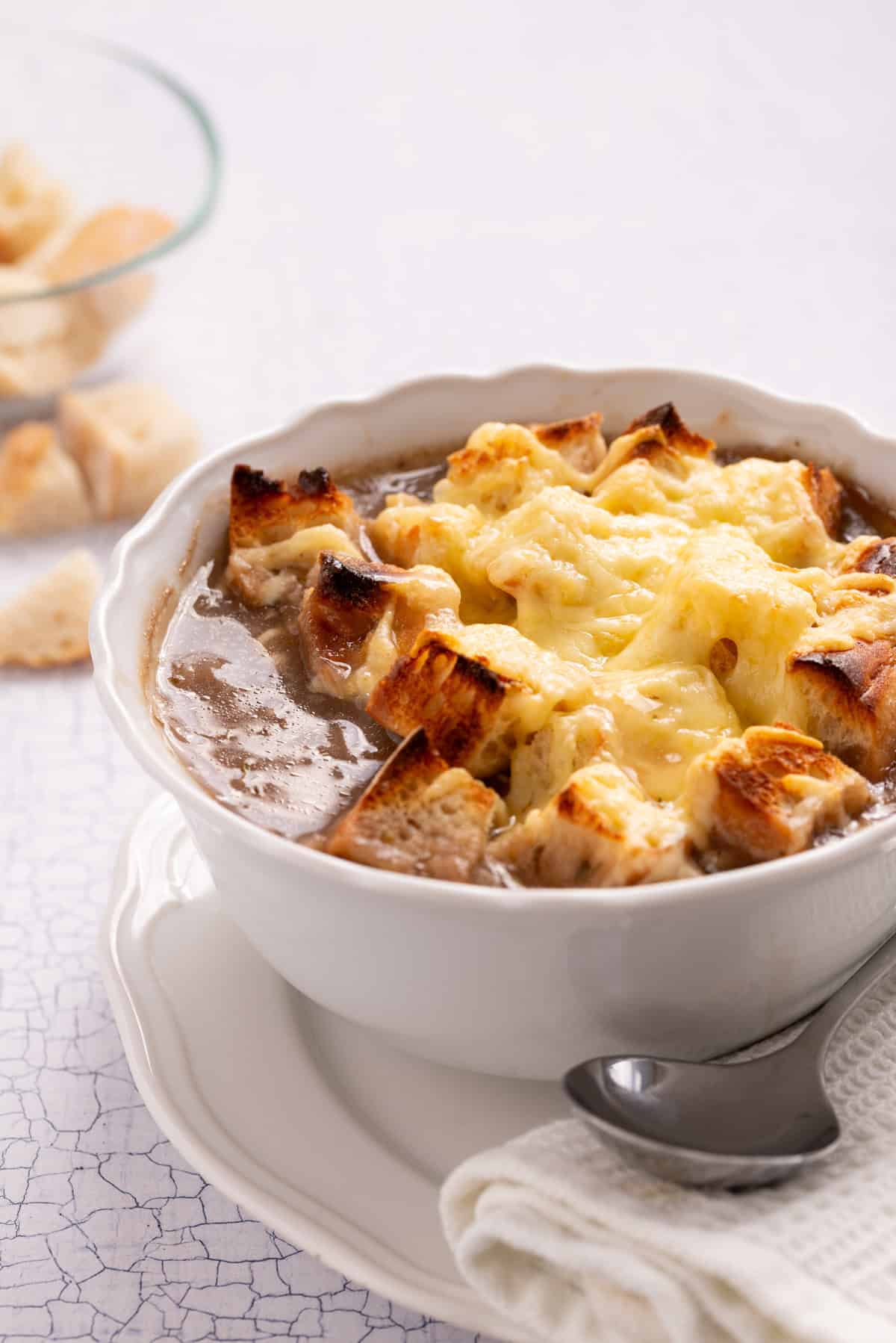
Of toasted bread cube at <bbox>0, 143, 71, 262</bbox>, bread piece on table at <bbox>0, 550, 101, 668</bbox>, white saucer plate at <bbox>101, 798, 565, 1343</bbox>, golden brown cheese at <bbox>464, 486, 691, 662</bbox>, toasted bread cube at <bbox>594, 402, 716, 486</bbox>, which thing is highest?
toasted bread cube at <bbox>594, 402, 716, 486</bbox>

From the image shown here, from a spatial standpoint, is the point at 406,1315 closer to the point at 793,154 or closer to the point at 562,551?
the point at 562,551

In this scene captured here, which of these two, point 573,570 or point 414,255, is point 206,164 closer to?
point 414,255

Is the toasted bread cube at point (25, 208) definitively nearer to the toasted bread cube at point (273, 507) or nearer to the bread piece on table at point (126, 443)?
the bread piece on table at point (126, 443)

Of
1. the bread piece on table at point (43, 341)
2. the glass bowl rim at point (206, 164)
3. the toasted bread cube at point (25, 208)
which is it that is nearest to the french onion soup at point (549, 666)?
the glass bowl rim at point (206, 164)

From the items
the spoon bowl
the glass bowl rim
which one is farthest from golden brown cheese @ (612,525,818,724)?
the glass bowl rim

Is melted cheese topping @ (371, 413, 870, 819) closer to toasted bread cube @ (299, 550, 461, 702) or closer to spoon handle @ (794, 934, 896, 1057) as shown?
toasted bread cube @ (299, 550, 461, 702)

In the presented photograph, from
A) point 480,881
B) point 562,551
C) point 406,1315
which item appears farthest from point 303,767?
point 406,1315

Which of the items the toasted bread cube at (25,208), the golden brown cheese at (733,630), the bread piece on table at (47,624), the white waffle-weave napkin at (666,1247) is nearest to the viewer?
the white waffle-weave napkin at (666,1247)
